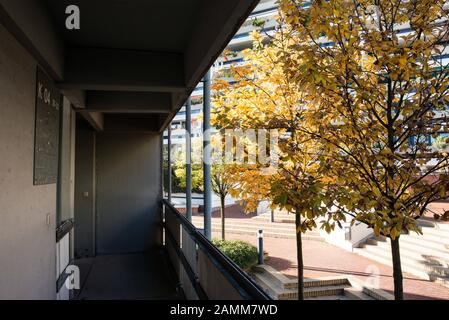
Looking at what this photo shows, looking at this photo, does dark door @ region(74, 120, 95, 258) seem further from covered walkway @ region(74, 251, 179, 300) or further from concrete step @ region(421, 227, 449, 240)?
concrete step @ region(421, 227, 449, 240)

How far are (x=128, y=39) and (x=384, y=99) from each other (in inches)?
103

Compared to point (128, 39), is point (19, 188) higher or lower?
lower

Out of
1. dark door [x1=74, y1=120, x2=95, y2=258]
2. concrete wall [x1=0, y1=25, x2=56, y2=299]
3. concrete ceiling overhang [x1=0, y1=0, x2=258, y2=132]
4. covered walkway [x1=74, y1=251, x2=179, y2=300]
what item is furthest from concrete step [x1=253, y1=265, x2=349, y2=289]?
concrete wall [x1=0, y1=25, x2=56, y2=299]

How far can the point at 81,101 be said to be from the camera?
15.4ft

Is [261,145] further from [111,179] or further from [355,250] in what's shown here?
[355,250]

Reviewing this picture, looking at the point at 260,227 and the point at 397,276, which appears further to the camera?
the point at 260,227

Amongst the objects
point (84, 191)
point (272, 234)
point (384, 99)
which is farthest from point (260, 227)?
point (384, 99)

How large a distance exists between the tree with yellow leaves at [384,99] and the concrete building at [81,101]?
1169 millimetres

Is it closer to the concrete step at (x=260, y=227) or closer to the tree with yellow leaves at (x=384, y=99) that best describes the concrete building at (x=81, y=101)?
the tree with yellow leaves at (x=384, y=99)
